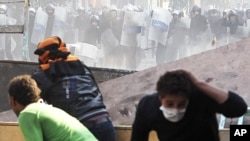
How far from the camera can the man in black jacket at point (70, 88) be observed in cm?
393

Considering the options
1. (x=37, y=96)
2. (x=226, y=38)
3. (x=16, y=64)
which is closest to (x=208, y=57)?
(x=16, y=64)

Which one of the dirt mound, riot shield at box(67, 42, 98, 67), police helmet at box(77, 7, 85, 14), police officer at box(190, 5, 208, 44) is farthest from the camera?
police helmet at box(77, 7, 85, 14)

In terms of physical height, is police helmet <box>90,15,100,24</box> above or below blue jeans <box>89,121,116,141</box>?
below

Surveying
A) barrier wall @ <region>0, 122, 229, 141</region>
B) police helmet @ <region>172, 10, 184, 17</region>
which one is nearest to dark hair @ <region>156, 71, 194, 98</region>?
barrier wall @ <region>0, 122, 229, 141</region>

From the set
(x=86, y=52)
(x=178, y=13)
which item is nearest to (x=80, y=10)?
(x=178, y=13)

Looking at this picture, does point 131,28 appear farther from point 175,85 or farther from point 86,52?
point 175,85

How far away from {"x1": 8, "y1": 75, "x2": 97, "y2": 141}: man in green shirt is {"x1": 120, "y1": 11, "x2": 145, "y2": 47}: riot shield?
36.1ft

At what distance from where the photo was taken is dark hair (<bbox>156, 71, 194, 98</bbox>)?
2922 millimetres

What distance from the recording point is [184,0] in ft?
50.3

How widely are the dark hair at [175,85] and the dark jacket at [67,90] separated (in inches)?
42.3

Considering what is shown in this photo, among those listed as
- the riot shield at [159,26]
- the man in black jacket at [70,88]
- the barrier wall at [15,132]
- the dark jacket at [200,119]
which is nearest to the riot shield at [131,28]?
the riot shield at [159,26]

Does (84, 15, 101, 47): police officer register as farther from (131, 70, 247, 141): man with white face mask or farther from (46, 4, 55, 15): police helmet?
(131, 70, 247, 141): man with white face mask

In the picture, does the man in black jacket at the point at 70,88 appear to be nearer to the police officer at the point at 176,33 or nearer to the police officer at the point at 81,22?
the police officer at the point at 176,33

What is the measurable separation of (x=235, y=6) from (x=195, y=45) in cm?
208
